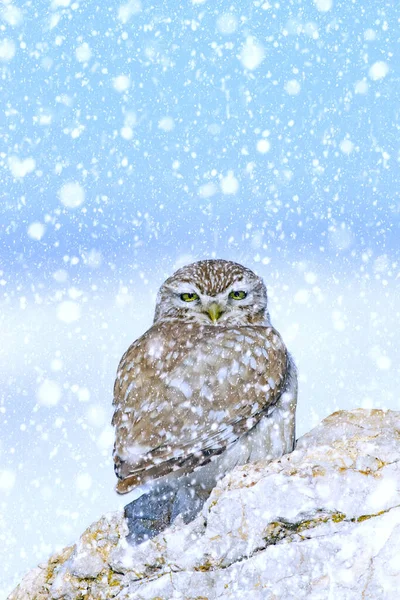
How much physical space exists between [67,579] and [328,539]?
3.06m

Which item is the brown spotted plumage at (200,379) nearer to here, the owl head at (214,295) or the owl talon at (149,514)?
the owl head at (214,295)

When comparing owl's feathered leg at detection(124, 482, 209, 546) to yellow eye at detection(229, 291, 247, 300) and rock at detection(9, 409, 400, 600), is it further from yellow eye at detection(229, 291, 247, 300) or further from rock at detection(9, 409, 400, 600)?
yellow eye at detection(229, 291, 247, 300)

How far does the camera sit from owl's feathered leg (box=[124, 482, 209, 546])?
27.5 feet

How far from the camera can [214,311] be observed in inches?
372

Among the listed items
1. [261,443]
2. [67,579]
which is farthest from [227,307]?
[67,579]

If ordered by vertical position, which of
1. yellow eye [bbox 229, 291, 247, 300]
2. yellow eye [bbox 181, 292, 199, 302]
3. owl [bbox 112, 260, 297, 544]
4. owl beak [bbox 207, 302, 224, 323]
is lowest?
owl [bbox 112, 260, 297, 544]

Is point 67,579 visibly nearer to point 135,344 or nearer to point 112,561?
point 112,561

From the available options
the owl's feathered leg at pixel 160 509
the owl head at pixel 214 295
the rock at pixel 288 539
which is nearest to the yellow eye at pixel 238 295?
the owl head at pixel 214 295

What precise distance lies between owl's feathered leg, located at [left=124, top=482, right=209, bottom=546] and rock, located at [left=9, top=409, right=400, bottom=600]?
177 millimetres

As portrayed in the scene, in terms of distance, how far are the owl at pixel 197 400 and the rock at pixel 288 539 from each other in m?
0.37

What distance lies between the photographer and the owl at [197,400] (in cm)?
816

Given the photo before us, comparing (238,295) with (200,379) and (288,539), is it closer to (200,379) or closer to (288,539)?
(200,379)

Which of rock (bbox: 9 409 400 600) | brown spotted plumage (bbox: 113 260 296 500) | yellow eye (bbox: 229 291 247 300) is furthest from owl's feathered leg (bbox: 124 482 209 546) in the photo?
yellow eye (bbox: 229 291 247 300)

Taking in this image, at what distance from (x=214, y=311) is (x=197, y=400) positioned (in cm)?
142
